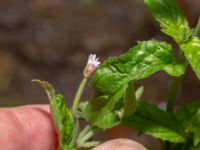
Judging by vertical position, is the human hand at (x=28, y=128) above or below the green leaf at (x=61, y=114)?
below

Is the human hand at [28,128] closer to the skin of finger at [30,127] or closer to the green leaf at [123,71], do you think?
the skin of finger at [30,127]

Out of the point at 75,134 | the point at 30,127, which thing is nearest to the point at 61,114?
the point at 75,134

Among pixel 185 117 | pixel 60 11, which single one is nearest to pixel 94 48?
pixel 60 11

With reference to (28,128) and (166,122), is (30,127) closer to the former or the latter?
(28,128)

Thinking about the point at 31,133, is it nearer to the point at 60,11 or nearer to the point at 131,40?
the point at 131,40

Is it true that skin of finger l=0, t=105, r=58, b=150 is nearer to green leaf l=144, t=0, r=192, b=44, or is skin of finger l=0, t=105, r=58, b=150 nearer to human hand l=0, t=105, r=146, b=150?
human hand l=0, t=105, r=146, b=150

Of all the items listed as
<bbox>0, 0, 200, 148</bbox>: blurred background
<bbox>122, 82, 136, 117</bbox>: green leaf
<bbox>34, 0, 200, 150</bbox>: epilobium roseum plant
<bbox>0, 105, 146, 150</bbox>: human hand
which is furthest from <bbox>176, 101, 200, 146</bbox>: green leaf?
<bbox>0, 0, 200, 148</bbox>: blurred background

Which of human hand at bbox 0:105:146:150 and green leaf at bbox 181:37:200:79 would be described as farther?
human hand at bbox 0:105:146:150

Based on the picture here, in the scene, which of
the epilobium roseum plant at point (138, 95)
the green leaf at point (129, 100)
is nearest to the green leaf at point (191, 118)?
the epilobium roseum plant at point (138, 95)
